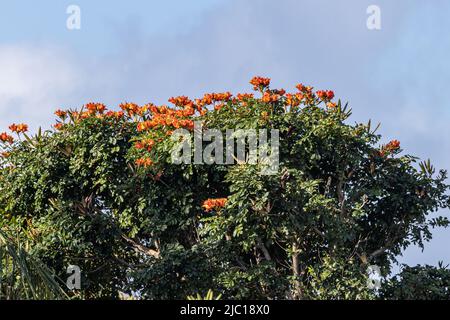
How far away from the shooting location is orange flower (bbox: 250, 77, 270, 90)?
1427 centimetres

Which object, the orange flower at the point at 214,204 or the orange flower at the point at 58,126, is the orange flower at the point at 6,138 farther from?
the orange flower at the point at 214,204

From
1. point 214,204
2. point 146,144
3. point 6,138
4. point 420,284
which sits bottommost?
point 420,284

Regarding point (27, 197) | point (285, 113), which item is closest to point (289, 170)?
point (285, 113)

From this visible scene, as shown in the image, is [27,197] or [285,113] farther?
[27,197]

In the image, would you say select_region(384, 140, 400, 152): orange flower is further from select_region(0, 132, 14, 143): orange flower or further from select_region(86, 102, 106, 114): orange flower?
select_region(0, 132, 14, 143): orange flower

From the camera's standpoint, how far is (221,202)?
Answer: 13016mm

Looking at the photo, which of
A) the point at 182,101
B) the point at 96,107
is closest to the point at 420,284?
the point at 182,101

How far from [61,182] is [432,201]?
254 inches

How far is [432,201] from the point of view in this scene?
47.6ft

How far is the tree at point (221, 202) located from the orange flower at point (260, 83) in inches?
0.9

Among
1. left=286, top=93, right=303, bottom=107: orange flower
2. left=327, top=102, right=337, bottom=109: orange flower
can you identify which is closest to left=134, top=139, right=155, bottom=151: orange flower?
left=286, top=93, right=303, bottom=107: orange flower

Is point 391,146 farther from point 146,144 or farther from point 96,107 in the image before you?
point 96,107

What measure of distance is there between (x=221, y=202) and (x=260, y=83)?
243cm
